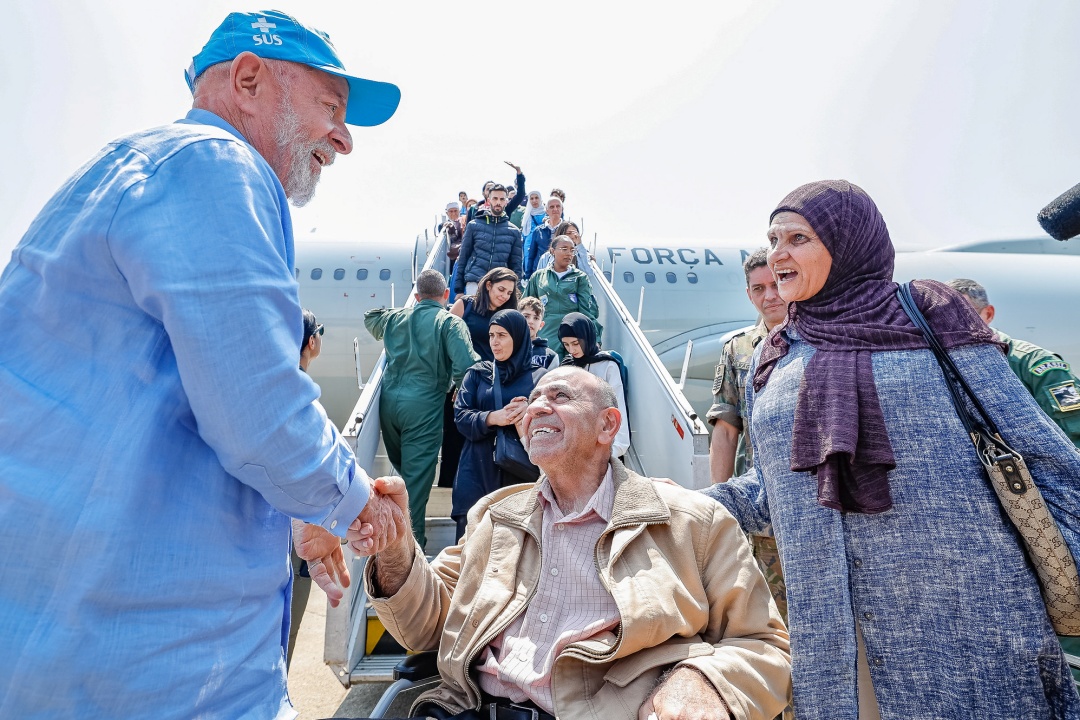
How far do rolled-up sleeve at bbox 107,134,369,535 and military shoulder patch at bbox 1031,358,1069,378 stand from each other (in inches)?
114

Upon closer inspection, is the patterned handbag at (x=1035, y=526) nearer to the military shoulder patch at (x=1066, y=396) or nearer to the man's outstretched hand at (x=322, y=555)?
the military shoulder patch at (x=1066, y=396)

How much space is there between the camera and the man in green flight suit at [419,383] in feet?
15.3

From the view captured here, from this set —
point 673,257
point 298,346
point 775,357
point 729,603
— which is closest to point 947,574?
point 729,603

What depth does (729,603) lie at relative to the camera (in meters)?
1.92

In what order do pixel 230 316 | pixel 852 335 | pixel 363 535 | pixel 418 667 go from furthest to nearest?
pixel 418 667, pixel 852 335, pixel 363 535, pixel 230 316

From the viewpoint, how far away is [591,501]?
7.18 feet

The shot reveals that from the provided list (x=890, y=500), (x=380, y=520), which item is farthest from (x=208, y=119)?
(x=890, y=500)

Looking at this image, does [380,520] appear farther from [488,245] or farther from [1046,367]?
[488,245]

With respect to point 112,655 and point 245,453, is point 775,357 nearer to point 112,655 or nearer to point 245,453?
point 245,453

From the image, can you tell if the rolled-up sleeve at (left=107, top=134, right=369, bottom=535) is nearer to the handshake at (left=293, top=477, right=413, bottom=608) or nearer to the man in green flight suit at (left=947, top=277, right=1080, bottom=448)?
the handshake at (left=293, top=477, right=413, bottom=608)

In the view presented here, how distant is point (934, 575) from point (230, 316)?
66.3 inches

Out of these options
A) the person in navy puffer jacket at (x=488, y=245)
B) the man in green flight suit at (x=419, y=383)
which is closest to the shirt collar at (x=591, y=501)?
the man in green flight suit at (x=419, y=383)

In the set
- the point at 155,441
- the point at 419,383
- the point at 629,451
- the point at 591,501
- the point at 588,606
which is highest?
the point at 155,441

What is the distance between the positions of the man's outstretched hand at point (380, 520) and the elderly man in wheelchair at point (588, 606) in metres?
0.04
